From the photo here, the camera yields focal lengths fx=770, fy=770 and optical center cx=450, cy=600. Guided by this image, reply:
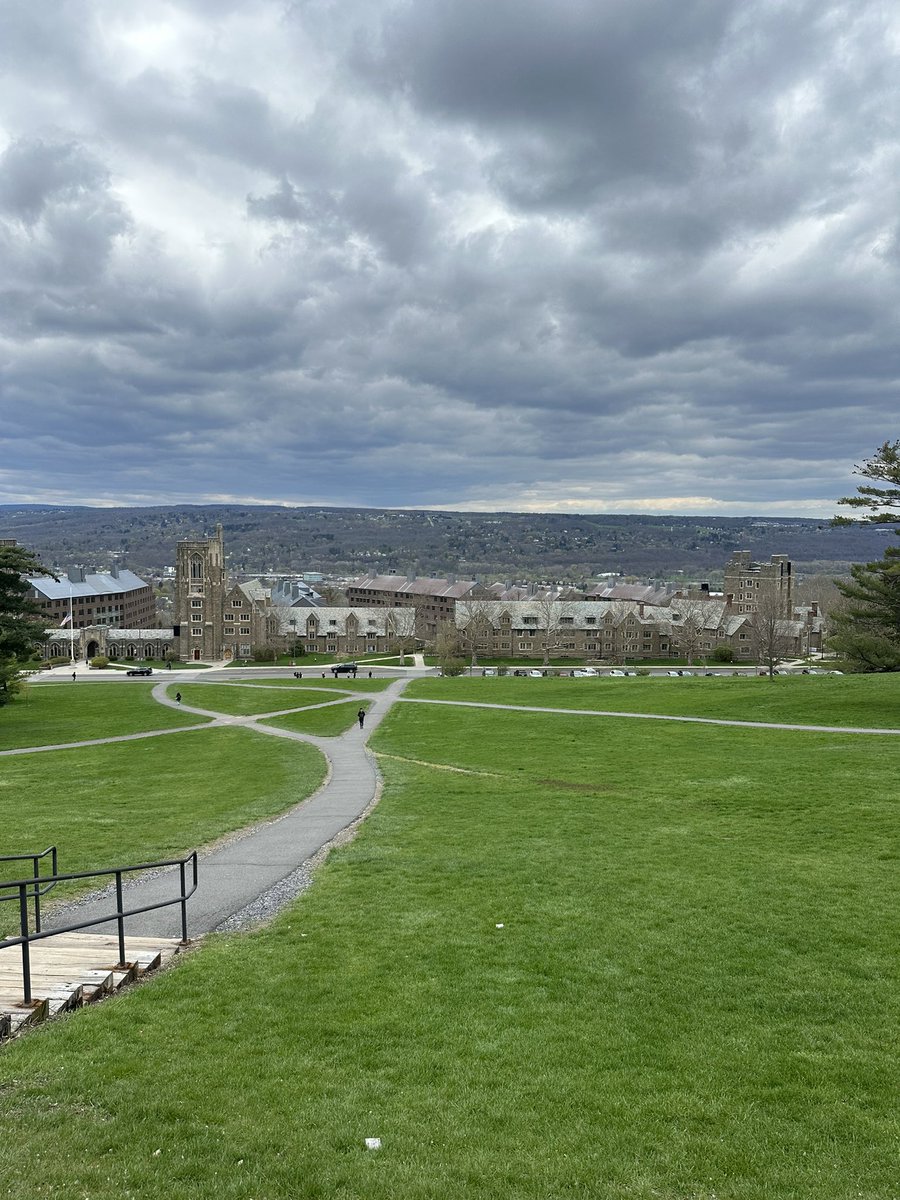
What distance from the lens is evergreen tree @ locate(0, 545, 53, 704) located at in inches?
1825

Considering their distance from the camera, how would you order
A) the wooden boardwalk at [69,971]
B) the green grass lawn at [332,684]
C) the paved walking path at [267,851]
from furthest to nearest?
the green grass lawn at [332,684] < the paved walking path at [267,851] < the wooden boardwalk at [69,971]

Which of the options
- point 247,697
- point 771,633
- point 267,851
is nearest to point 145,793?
point 267,851

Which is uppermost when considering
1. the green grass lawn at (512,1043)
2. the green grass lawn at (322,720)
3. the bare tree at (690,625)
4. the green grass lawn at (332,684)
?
the bare tree at (690,625)

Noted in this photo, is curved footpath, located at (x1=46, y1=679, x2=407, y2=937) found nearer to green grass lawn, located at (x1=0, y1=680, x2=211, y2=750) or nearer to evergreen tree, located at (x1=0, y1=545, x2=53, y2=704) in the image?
green grass lawn, located at (x1=0, y1=680, x2=211, y2=750)

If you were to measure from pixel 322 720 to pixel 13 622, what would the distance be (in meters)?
20.0

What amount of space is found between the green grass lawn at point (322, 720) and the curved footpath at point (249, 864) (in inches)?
515

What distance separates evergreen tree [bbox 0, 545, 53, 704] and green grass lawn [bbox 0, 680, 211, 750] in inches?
140

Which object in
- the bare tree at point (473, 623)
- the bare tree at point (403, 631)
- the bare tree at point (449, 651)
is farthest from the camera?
the bare tree at point (403, 631)

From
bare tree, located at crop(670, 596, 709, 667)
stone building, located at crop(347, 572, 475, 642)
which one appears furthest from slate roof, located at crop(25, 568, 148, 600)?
bare tree, located at crop(670, 596, 709, 667)

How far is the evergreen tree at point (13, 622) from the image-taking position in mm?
46344

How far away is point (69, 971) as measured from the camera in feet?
36.9

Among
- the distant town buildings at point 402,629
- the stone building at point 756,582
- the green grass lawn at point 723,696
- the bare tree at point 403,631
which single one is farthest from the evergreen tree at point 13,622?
the stone building at point 756,582

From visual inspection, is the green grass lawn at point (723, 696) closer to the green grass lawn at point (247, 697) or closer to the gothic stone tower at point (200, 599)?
the green grass lawn at point (247, 697)

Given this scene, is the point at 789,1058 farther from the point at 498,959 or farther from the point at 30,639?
the point at 30,639
